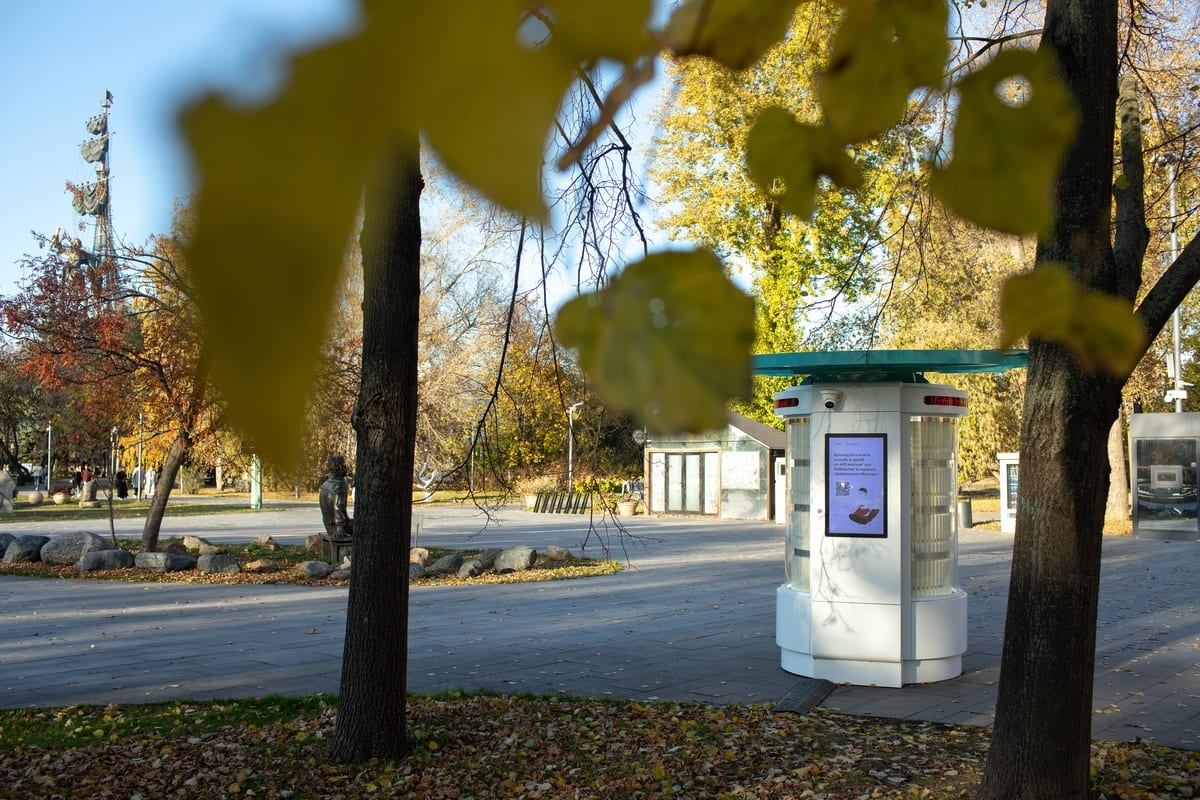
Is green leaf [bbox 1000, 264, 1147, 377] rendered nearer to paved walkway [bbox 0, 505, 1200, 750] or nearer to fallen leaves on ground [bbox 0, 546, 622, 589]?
paved walkway [bbox 0, 505, 1200, 750]

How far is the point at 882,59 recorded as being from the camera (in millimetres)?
846

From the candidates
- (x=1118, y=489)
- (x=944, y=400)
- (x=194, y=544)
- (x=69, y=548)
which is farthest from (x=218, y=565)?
(x=1118, y=489)

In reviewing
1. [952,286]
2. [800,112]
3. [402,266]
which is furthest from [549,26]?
[402,266]

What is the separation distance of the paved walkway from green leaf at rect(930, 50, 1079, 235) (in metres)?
5.69

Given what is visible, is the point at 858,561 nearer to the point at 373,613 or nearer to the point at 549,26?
the point at 373,613

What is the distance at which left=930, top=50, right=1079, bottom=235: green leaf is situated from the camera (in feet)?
2.54

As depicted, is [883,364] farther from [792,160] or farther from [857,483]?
[792,160]

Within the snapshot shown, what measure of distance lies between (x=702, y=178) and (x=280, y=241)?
1255 millimetres

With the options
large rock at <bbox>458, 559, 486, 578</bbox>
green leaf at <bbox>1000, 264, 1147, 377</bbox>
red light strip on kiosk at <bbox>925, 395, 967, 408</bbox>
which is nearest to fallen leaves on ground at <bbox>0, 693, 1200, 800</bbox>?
red light strip on kiosk at <bbox>925, 395, 967, 408</bbox>

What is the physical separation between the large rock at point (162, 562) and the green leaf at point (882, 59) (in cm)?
1776

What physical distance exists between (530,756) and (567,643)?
14.0ft

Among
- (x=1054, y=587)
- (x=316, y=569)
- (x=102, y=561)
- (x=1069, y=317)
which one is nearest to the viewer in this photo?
(x=1069, y=317)

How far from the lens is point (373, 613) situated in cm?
623

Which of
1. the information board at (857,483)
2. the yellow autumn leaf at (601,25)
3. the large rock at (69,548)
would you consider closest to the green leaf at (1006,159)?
the yellow autumn leaf at (601,25)
